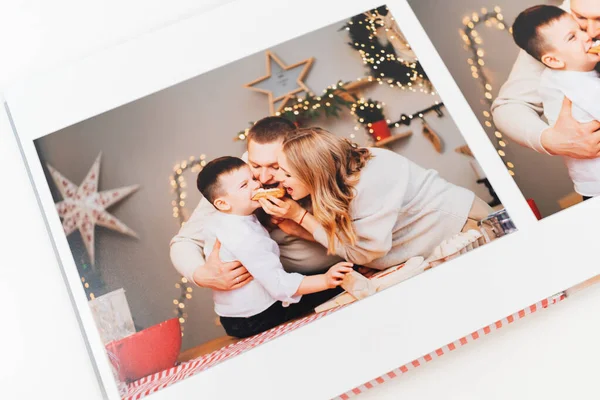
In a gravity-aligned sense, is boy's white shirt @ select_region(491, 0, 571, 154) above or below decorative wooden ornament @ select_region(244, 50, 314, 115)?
below

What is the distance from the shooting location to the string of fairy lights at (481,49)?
104 centimetres

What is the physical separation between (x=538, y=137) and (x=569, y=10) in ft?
1.08

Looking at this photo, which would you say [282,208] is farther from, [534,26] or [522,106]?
[534,26]

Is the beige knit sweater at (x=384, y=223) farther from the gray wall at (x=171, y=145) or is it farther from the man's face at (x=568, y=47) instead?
the man's face at (x=568, y=47)

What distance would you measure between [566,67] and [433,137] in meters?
0.35

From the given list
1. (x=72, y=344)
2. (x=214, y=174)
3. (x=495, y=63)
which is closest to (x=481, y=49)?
(x=495, y=63)

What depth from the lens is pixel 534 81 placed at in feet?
3.48

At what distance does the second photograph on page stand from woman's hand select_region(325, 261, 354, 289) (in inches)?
16.5

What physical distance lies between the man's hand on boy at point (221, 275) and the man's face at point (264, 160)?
0.61 feet

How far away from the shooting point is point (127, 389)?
94cm

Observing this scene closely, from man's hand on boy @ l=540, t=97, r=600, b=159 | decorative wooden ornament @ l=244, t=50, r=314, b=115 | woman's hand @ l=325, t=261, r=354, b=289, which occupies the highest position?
decorative wooden ornament @ l=244, t=50, r=314, b=115

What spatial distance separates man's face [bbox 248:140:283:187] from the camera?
3.24 feet

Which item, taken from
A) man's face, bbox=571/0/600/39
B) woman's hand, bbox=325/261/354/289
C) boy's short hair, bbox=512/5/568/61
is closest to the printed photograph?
woman's hand, bbox=325/261/354/289

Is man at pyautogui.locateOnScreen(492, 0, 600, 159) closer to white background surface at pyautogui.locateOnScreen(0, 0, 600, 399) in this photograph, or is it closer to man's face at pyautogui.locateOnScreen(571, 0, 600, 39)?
man's face at pyautogui.locateOnScreen(571, 0, 600, 39)
